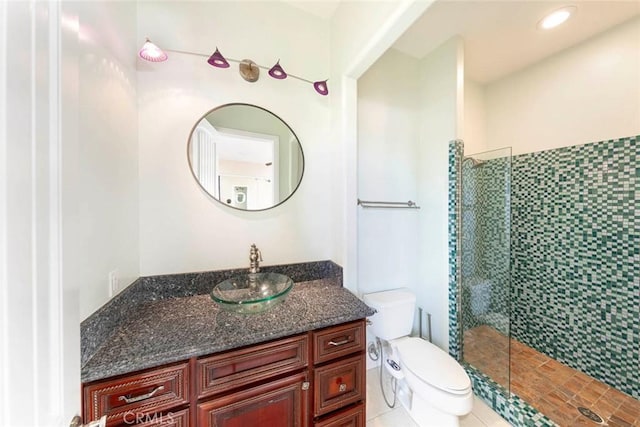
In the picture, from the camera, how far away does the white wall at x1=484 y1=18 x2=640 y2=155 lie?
1.56 metres

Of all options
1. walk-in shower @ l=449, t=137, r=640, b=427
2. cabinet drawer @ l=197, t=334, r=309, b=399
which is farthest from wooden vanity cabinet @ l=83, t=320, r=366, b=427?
walk-in shower @ l=449, t=137, r=640, b=427

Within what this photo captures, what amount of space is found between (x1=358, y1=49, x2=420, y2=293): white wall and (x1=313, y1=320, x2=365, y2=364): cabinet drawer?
2.25 ft

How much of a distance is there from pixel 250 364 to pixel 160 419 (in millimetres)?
340

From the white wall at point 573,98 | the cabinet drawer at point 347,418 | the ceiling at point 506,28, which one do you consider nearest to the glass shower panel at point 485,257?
the white wall at point 573,98

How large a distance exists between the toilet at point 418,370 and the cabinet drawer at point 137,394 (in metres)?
1.26

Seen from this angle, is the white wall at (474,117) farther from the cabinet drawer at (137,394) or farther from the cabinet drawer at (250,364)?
the cabinet drawer at (137,394)

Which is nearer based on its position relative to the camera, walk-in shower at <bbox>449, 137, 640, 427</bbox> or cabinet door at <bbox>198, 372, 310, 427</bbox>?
cabinet door at <bbox>198, 372, 310, 427</bbox>

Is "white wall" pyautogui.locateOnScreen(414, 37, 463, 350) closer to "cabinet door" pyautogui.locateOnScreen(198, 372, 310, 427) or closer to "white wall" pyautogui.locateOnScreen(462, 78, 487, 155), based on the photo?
"white wall" pyautogui.locateOnScreen(462, 78, 487, 155)

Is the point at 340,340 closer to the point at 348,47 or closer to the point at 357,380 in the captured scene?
the point at 357,380

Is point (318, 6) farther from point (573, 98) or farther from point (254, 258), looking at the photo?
point (573, 98)

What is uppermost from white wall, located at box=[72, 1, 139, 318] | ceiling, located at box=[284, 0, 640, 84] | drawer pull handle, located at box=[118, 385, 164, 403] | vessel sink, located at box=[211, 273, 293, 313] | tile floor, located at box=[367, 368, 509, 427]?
ceiling, located at box=[284, 0, 640, 84]

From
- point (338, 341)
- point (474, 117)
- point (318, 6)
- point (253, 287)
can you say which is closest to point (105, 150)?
point (253, 287)

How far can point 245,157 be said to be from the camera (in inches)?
57.8

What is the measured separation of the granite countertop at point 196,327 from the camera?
0.78m
